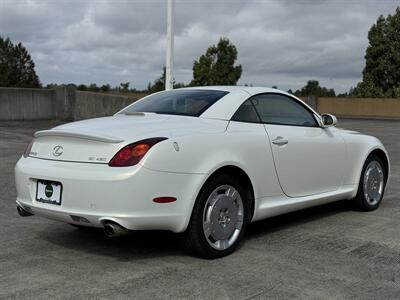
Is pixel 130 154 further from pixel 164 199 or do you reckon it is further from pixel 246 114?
pixel 246 114

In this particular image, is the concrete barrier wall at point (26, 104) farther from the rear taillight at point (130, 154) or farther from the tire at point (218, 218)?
the rear taillight at point (130, 154)

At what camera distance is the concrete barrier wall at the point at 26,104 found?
20812 millimetres

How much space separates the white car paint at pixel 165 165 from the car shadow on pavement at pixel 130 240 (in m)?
0.35

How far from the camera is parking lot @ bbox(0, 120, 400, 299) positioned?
3994 millimetres

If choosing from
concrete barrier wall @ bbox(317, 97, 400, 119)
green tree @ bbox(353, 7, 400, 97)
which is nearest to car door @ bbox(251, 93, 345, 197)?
concrete barrier wall @ bbox(317, 97, 400, 119)

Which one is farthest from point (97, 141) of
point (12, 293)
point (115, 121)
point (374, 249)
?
point (374, 249)

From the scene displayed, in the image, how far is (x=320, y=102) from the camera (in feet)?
157

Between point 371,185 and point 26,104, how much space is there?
16999 mm

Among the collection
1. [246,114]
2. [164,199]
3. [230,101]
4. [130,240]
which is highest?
[230,101]

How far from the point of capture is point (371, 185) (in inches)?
271

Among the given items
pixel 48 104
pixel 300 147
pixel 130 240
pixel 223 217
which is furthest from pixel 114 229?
pixel 48 104

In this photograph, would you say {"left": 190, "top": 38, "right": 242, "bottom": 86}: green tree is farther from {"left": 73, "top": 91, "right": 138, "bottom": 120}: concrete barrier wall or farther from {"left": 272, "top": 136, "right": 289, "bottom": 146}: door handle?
{"left": 272, "top": 136, "right": 289, "bottom": 146}: door handle

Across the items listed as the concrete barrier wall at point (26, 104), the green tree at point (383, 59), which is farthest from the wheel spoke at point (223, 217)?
the green tree at point (383, 59)

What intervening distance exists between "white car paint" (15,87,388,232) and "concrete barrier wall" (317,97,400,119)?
39417 mm
